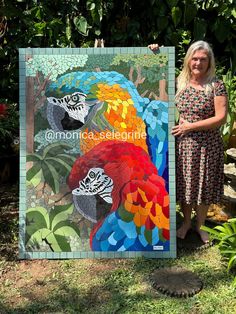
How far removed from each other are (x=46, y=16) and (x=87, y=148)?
2278 mm

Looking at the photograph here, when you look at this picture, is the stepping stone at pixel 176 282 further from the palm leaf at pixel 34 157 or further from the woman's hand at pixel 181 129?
the palm leaf at pixel 34 157

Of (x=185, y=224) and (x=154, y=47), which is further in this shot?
(x=185, y=224)

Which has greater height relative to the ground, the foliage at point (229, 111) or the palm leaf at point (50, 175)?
the foliage at point (229, 111)

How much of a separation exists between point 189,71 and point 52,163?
1153mm

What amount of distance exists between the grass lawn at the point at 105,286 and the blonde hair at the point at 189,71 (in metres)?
1.20

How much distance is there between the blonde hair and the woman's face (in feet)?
0.07

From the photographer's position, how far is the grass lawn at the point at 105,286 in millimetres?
2928

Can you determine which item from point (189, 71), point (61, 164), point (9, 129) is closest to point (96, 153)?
point (61, 164)

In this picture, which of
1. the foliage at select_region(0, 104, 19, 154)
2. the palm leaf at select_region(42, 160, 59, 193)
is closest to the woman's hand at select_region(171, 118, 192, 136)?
the palm leaf at select_region(42, 160, 59, 193)

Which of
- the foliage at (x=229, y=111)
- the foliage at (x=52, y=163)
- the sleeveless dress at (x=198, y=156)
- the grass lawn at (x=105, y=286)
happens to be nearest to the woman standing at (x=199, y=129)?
the sleeveless dress at (x=198, y=156)

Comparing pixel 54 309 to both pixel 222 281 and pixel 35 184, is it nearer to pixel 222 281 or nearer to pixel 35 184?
pixel 35 184

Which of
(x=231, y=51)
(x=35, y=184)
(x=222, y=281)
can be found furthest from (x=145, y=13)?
(x=222, y=281)

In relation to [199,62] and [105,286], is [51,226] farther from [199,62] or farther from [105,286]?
[199,62]

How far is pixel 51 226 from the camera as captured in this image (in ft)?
11.2
